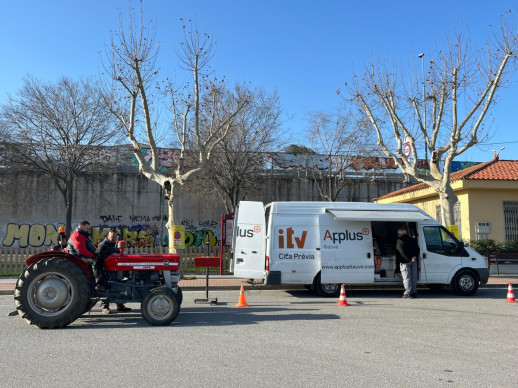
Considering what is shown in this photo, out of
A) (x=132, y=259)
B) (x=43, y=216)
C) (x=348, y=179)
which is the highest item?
(x=348, y=179)

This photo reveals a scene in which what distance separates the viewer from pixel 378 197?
2858cm

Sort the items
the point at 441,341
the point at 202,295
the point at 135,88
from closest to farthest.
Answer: the point at 441,341, the point at 202,295, the point at 135,88

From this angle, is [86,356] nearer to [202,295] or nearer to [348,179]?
[202,295]

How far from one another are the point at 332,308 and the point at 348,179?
18.9 metres

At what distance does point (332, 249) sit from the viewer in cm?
1137

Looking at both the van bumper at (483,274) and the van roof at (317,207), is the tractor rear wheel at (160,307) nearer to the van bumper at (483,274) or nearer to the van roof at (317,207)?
the van roof at (317,207)

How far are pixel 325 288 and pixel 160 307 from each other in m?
5.08

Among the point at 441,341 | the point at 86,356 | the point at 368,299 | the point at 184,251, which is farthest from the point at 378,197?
the point at 86,356

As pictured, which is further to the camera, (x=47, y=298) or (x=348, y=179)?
(x=348, y=179)

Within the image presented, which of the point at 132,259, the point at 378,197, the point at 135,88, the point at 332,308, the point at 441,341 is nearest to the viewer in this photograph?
the point at 441,341

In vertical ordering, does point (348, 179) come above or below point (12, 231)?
above

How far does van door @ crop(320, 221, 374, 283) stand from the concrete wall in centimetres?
1519

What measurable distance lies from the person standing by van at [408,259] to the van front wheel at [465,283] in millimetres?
1446

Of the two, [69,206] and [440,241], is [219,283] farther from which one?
[69,206]
